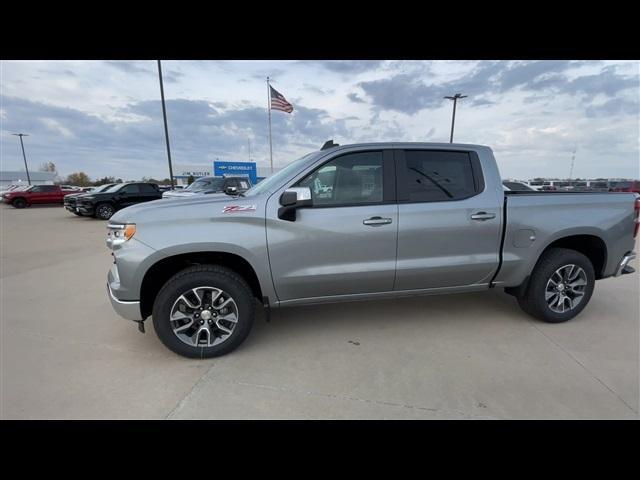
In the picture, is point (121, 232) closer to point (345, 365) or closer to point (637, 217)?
point (345, 365)

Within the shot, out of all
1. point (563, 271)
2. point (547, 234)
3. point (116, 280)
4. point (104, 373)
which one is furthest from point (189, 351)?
point (563, 271)

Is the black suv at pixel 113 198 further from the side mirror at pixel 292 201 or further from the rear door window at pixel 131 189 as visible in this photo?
the side mirror at pixel 292 201

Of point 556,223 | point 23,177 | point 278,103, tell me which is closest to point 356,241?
point 556,223

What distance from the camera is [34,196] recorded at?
2119 cm

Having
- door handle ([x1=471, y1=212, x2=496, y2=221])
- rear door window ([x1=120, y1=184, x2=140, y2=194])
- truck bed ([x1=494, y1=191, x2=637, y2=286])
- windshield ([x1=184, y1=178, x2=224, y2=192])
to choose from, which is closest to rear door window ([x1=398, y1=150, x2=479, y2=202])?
door handle ([x1=471, y1=212, x2=496, y2=221])

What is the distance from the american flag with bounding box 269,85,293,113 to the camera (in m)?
21.0

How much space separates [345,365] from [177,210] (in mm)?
1996

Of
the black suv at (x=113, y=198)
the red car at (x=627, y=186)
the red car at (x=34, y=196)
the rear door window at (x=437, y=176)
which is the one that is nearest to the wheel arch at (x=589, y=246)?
the rear door window at (x=437, y=176)

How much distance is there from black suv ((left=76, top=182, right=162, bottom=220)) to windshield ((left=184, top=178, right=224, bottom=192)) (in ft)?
11.1

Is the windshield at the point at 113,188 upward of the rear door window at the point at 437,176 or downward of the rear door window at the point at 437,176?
downward

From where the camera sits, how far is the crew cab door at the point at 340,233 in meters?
2.88

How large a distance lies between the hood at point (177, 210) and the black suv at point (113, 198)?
13267 millimetres

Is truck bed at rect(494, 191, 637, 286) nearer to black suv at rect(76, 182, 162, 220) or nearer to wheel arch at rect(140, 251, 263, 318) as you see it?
wheel arch at rect(140, 251, 263, 318)

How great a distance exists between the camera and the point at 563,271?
353 centimetres
